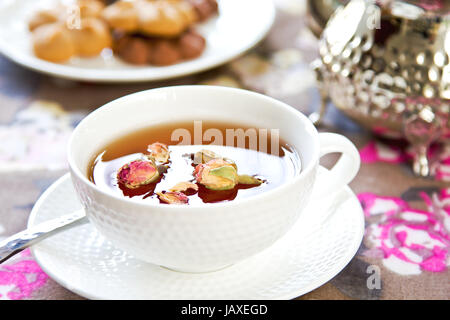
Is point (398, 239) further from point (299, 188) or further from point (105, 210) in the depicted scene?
point (105, 210)

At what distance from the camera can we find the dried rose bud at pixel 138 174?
0.61m

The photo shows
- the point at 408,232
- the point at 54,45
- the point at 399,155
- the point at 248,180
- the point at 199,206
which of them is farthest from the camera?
the point at 54,45

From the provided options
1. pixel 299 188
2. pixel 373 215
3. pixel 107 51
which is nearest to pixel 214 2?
pixel 107 51

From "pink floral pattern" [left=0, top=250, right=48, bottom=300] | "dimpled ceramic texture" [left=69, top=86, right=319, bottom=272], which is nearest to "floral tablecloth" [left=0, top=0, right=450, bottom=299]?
"pink floral pattern" [left=0, top=250, right=48, bottom=300]

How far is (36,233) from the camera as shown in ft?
2.04

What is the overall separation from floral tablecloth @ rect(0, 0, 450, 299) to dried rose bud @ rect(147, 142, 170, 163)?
17cm

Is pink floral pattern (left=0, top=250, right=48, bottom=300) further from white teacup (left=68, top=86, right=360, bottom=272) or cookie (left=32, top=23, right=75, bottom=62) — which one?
cookie (left=32, top=23, right=75, bottom=62)

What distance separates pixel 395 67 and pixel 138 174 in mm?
396

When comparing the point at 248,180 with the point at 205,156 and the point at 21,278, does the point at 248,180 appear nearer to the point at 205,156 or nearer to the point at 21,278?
the point at 205,156

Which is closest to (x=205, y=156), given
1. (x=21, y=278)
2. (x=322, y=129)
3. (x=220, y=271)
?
(x=220, y=271)

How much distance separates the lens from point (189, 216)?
20.5 inches

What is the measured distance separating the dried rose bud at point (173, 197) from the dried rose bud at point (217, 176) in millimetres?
28

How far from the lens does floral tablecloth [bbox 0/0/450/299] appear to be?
65 cm

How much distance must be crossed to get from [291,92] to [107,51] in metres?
0.36
